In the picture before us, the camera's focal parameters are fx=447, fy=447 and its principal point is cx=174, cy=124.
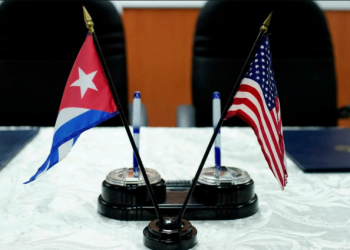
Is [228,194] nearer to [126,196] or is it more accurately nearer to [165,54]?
[126,196]

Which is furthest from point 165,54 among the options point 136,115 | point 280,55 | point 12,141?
point 136,115

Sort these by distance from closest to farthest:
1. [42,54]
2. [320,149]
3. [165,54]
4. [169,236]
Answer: [169,236]
[320,149]
[42,54]
[165,54]

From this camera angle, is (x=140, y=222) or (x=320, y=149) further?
(x=320, y=149)

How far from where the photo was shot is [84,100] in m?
0.55

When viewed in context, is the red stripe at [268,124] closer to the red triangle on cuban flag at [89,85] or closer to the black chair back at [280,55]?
the red triangle on cuban flag at [89,85]

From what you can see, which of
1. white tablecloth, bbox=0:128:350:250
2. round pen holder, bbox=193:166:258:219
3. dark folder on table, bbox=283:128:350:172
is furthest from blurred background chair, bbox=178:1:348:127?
round pen holder, bbox=193:166:258:219

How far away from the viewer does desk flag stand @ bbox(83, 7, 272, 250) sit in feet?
1.73

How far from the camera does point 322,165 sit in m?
0.87

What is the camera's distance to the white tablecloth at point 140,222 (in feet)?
1.86

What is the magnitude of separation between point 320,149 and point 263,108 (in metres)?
0.47

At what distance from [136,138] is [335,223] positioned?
304mm

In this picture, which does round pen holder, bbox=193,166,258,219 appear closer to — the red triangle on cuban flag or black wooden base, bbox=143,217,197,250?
black wooden base, bbox=143,217,197,250

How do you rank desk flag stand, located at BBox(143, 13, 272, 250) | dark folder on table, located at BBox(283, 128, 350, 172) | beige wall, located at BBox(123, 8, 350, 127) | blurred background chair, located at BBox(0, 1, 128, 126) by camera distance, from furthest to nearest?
beige wall, located at BBox(123, 8, 350, 127) < blurred background chair, located at BBox(0, 1, 128, 126) < dark folder on table, located at BBox(283, 128, 350, 172) < desk flag stand, located at BBox(143, 13, 272, 250)

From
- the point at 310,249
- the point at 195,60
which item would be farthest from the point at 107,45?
the point at 310,249
